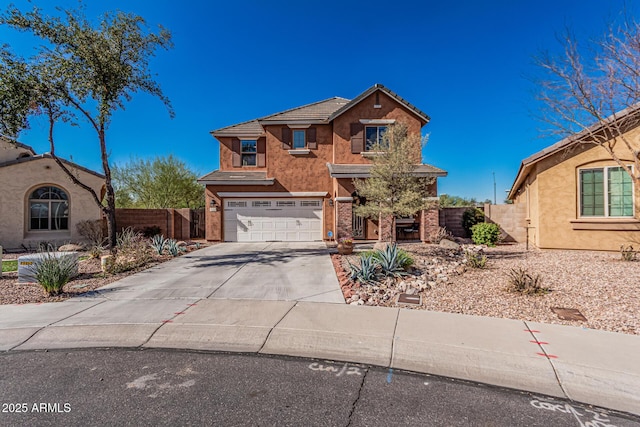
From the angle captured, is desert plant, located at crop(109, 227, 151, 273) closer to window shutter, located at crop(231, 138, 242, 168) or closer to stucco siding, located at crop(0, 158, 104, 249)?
stucco siding, located at crop(0, 158, 104, 249)

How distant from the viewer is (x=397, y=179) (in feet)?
35.7

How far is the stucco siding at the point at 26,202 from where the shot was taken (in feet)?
48.3

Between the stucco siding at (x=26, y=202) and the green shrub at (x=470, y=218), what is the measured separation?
19.3 meters

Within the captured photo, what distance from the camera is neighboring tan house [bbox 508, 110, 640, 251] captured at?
436 inches

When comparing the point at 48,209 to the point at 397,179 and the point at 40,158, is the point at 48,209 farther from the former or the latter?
the point at 397,179

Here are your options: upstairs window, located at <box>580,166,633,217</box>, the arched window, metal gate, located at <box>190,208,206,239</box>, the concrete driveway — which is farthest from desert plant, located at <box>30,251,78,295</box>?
upstairs window, located at <box>580,166,633,217</box>

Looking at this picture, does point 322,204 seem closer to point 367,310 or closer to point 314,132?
point 314,132

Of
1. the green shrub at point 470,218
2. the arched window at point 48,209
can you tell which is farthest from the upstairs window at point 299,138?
the arched window at point 48,209

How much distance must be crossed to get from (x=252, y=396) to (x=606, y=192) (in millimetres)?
13923

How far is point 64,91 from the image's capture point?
31.5ft

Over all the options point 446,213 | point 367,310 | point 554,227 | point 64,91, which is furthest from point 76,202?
point 554,227

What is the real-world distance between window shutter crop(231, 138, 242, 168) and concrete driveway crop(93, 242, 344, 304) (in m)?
7.68

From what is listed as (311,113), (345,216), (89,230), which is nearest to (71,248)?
(89,230)

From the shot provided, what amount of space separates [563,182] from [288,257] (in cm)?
1087
